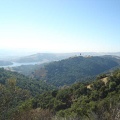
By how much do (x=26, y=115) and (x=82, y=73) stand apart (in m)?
179

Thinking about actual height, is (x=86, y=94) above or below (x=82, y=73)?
above

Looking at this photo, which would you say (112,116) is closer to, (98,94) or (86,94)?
(98,94)

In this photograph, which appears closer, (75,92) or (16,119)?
(16,119)

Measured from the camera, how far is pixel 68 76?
608ft

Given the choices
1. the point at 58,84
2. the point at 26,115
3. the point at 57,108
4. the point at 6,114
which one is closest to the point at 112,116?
the point at 6,114

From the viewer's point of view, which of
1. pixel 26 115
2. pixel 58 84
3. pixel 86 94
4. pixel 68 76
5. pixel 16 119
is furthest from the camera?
pixel 68 76

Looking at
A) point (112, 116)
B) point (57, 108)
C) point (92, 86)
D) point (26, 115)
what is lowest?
point (57, 108)

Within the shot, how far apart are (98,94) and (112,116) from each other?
123 ft

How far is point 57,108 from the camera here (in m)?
47.7

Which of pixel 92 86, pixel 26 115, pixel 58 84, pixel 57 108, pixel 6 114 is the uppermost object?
pixel 6 114

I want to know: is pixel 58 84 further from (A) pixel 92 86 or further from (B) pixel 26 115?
(B) pixel 26 115

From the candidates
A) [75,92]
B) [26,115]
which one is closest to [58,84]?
[75,92]

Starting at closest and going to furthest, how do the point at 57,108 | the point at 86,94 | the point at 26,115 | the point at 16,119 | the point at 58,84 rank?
the point at 16,119, the point at 26,115, the point at 57,108, the point at 86,94, the point at 58,84

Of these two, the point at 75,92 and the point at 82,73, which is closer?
the point at 75,92
